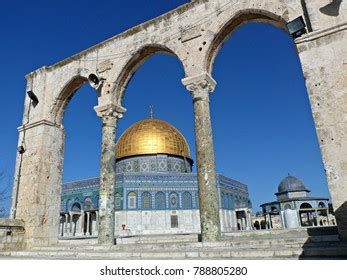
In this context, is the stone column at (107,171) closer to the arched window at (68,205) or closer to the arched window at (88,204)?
the arched window at (88,204)

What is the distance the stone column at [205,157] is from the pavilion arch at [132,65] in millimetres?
1639

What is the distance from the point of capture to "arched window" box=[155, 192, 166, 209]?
28422 millimetres

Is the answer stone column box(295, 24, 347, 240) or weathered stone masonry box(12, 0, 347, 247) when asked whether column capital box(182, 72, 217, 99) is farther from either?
stone column box(295, 24, 347, 240)

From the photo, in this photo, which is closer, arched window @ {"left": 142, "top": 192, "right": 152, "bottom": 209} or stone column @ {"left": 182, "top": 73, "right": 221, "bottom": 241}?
stone column @ {"left": 182, "top": 73, "right": 221, "bottom": 241}

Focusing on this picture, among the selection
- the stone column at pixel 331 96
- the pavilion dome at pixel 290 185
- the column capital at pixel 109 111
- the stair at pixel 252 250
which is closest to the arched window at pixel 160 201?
the pavilion dome at pixel 290 185

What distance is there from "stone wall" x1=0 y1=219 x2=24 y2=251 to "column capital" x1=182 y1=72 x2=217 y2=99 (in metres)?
5.89

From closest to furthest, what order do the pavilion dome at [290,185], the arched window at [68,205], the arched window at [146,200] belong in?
the arched window at [146,200], the arched window at [68,205], the pavilion dome at [290,185]

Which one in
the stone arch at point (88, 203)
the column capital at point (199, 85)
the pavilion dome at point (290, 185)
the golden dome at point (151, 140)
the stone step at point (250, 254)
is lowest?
the stone step at point (250, 254)

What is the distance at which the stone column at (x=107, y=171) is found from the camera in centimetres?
717

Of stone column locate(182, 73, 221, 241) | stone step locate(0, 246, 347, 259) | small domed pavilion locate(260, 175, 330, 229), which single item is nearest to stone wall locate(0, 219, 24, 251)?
stone step locate(0, 246, 347, 259)

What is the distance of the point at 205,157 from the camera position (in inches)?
248
